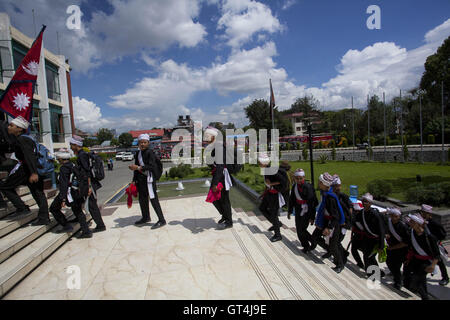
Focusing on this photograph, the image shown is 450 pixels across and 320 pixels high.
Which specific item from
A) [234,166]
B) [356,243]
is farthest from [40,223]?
[356,243]

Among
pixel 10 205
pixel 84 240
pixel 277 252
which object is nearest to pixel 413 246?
pixel 277 252

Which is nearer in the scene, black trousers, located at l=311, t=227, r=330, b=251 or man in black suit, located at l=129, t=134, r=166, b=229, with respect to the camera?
black trousers, located at l=311, t=227, r=330, b=251

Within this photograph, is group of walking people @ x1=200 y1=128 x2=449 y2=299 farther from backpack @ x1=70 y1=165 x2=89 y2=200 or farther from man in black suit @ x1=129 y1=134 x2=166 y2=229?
backpack @ x1=70 y1=165 x2=89 y2=200

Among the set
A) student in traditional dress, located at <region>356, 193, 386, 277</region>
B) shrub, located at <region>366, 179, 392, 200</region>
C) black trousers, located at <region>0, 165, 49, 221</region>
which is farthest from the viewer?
Answer: shrub, located at <region>366, 179, 392, 200</region>

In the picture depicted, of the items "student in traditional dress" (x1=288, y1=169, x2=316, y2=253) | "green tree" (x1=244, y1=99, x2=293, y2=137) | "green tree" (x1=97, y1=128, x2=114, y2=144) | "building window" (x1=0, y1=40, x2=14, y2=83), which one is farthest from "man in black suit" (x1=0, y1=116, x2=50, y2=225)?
"green tree" (x1=97, y1=128, x2=114, y2=144)

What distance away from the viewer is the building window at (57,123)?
55.4 ft

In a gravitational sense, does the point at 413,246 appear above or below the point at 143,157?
below

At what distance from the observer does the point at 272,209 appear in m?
4.52

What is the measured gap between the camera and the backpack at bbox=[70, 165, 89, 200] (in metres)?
4.41

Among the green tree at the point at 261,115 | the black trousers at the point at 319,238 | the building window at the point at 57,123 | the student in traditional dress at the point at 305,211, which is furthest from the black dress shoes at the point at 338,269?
the green tree at the point at 261,115

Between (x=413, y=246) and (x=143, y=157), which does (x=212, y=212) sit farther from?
(x=413, y=246)

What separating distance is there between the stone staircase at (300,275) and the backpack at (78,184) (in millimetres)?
3007
